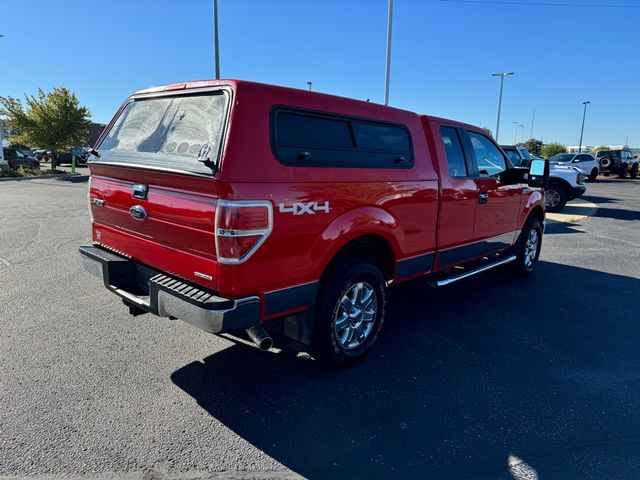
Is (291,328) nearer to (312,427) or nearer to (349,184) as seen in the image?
(312,427)

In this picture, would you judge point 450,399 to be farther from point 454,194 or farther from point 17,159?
point 17,159

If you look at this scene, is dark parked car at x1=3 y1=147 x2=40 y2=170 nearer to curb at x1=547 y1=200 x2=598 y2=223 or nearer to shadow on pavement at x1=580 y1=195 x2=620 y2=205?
curb at x1=547 y1=200 x2=598 y2=223

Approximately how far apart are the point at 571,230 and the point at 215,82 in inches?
393

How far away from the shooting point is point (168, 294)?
115 inches

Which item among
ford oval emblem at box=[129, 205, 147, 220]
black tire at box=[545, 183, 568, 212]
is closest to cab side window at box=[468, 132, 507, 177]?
ford oval emblem at box=[129, 205, 147, 220]

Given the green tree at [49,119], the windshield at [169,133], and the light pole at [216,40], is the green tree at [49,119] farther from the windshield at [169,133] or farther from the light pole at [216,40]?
the windshield at [169,133]

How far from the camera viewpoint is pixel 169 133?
321 cm

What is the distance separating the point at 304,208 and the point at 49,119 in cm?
2710

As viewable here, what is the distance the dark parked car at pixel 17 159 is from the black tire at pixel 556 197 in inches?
1134

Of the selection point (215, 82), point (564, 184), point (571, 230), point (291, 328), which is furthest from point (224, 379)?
point (564, 184)

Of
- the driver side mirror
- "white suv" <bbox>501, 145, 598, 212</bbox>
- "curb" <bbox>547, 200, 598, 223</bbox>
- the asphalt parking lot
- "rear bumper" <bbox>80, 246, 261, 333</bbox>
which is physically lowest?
the asphalt parking lot

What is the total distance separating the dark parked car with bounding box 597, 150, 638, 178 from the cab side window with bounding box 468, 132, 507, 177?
34340 mm

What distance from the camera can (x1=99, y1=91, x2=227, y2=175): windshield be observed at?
2.82 m

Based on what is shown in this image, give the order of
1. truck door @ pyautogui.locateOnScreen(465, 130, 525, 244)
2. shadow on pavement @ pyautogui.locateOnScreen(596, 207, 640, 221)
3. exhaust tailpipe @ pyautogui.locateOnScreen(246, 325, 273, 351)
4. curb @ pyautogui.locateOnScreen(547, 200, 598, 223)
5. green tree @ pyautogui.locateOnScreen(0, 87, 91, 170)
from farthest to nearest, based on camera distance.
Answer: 1. green tree @ pyautogui.locateOnScreen(0, 87, 91, 170)
2. shadow on pavement @ pyautogui.locateOnScreen(596, 207, 640, 221)
3. curb @ pyautogui.locateOnScreen(547, 200, 598, 223)
4. truck door @ pyautogui.locateOnScreen(465, 130, 525, 244)
5. exhaust tailpipe @ pyautogui.locateOnScreen(246, 325, 273, 351)
